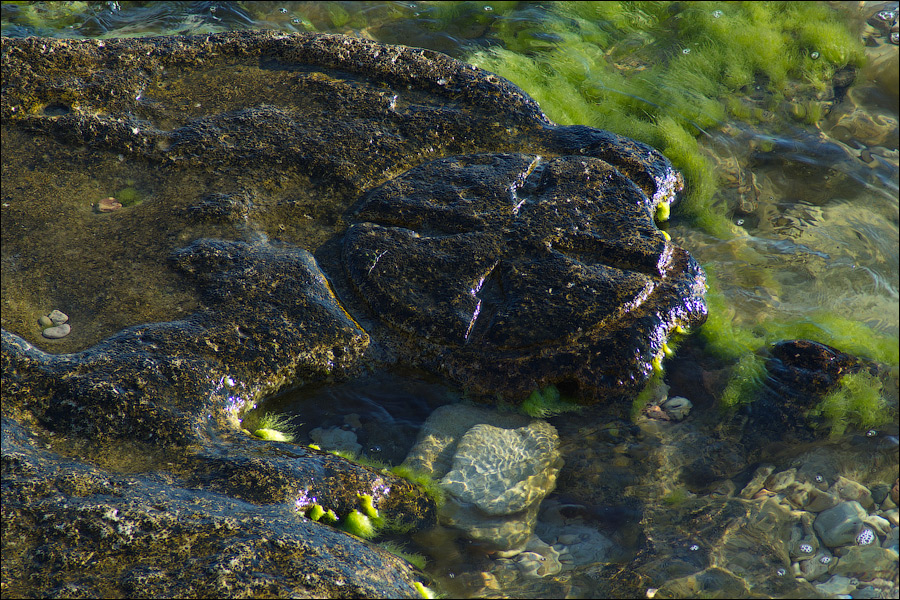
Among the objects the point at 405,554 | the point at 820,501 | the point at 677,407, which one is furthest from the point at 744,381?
the point at 405,554

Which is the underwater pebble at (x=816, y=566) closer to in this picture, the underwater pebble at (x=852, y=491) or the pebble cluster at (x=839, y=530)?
the pebble cluster at (x=839, y=530)

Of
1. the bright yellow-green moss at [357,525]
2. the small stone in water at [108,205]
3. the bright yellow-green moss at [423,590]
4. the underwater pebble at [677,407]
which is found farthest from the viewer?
the small stone in water at [108,205]

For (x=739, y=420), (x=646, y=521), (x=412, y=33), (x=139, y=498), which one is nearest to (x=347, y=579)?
(x=139, y=498)

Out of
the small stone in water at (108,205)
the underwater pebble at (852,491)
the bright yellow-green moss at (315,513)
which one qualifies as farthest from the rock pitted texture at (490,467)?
the small stone in water at (108,205)

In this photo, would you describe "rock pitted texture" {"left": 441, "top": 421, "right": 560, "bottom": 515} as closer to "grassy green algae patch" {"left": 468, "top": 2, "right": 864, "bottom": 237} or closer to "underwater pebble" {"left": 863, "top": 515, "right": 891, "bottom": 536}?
"underwater pebble" {"left": 863, "top": 515, "right": 891, "bottom": 536}

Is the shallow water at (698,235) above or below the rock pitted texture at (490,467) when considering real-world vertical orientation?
above

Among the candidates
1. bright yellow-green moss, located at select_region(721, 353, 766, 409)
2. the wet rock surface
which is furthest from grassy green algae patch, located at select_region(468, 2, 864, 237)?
bright yellow-green moss, located at select_region(721, 353, 766, 409)

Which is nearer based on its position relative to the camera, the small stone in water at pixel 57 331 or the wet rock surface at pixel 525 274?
the small stone in water at pixel 57 331

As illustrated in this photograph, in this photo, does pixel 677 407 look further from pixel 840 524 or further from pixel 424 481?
pixel 424 481
